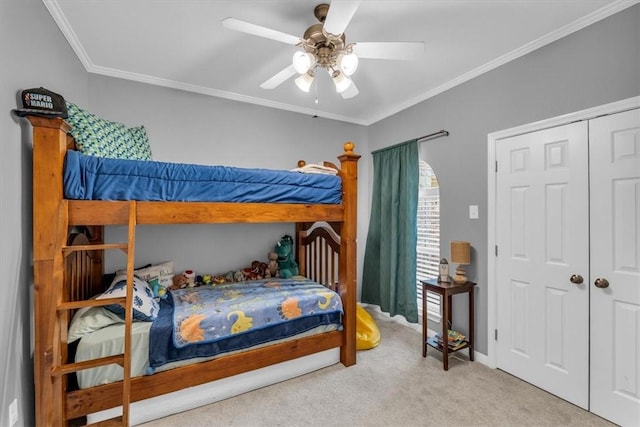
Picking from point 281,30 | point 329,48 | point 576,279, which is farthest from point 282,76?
point 576,279

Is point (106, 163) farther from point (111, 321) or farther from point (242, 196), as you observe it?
point (111, 321)

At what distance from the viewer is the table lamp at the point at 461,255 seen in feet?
→ 8.65

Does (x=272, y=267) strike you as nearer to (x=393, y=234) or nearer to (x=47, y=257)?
(x=393, y=234)

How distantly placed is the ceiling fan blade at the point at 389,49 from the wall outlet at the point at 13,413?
2.70m

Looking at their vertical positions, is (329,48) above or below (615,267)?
above

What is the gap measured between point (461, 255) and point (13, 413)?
3131 millimetres

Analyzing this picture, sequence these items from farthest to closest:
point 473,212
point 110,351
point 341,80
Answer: point 473,212 < point 341,80 < point 110,351

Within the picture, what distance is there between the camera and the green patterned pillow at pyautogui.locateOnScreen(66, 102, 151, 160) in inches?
71.0

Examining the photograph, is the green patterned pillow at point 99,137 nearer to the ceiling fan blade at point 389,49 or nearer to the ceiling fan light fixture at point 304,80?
the ceiling fan light fixture at point 304,80

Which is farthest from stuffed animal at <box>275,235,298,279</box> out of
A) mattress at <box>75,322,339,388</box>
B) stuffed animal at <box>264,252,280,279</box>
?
mattress at <box>75,322,339,388</box>

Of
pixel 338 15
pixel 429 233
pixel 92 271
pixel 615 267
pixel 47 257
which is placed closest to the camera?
pixel 338 15

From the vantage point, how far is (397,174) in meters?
3.52

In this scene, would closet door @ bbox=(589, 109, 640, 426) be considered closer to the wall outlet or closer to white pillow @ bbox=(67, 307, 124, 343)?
white pillow @ bbox=(67, 307, 124, 343)

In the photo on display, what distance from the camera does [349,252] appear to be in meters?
2.61
